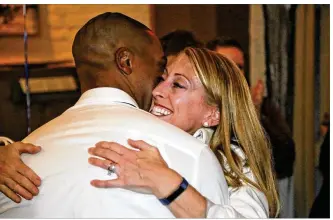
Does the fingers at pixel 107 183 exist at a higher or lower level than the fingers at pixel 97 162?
lower

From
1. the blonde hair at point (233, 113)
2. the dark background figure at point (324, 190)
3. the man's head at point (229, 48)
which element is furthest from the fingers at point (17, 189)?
the dark background figure at point (324, 190)

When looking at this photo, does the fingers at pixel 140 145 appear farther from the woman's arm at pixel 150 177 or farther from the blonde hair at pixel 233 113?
the blonde hair at pixel 233 113

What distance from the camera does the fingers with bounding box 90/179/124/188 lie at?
131 cm

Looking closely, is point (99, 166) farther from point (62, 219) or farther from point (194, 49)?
point (194, 49)

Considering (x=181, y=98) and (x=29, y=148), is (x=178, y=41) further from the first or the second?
(x=29, y=148)

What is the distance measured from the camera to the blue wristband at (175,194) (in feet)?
4.39

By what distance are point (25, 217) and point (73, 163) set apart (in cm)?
20

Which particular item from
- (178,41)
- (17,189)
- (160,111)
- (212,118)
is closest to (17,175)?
(17,189)

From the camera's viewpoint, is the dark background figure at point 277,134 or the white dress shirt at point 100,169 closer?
the white dress shirt at point 100,169

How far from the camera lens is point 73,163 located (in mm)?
1312

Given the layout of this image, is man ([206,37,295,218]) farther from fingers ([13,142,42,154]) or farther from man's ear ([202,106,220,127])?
fingers ([13,142,42,154])

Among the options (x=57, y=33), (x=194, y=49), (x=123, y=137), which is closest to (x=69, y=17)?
(x=57, y=33)

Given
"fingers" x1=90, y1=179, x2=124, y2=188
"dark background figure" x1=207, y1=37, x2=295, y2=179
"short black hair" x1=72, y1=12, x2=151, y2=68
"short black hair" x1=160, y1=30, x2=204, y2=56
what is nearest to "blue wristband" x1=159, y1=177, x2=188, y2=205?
"fingers" x1=90, y1=179, x2=124, y2=188

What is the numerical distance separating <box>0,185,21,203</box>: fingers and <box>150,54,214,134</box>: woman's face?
1.44ft
